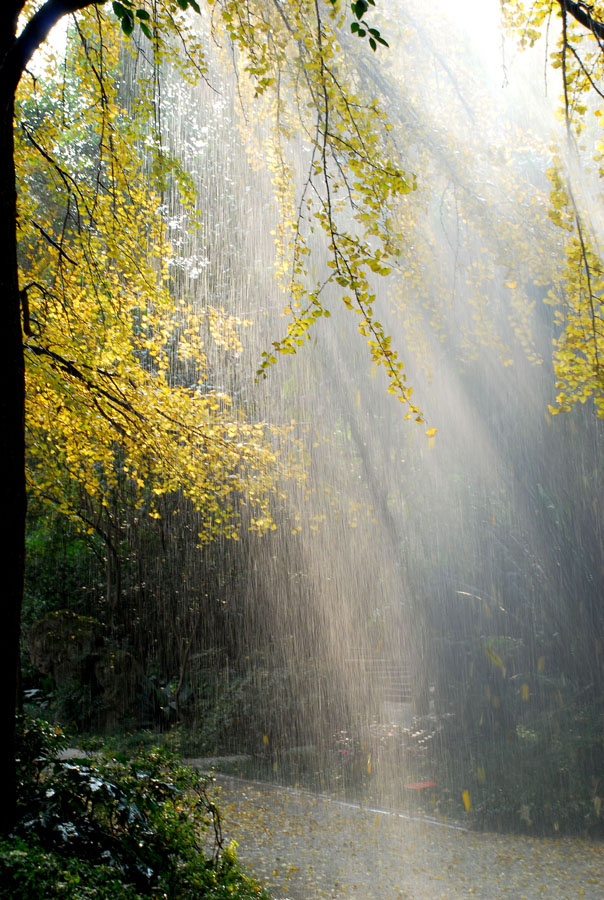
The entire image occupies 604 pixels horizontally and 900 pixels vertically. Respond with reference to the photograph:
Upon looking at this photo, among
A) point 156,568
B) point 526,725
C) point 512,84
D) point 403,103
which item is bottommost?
point 526,725

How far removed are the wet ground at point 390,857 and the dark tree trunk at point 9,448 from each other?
3.11 m

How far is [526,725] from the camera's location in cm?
812

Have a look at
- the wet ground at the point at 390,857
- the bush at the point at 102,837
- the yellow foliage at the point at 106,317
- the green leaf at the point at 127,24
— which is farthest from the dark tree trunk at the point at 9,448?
the wet ground at the point at 390,857

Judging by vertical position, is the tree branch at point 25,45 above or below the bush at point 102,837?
above

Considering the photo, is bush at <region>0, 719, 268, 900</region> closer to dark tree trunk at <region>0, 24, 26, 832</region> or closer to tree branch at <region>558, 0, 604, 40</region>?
dark tree trunk at <region>0, 24, 26, 832</region>

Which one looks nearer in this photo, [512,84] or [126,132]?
[126,132]

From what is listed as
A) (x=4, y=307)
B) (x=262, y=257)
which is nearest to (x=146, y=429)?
(x=4, y=307)

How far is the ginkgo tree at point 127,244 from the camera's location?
2.82 m

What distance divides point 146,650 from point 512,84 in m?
9.49

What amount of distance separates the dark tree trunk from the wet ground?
3.11 m

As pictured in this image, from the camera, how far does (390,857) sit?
19.4 feet

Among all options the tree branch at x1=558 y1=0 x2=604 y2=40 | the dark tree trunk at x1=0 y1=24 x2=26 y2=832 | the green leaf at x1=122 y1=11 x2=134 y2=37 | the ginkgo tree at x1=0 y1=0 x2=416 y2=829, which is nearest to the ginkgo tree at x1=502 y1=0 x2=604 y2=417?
the tree branch at x1=558 y1=0 x2=604 y2=40

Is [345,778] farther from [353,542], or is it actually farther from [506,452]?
[506,452]

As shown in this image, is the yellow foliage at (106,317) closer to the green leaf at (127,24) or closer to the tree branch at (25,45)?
the tree branch at (25,45)
